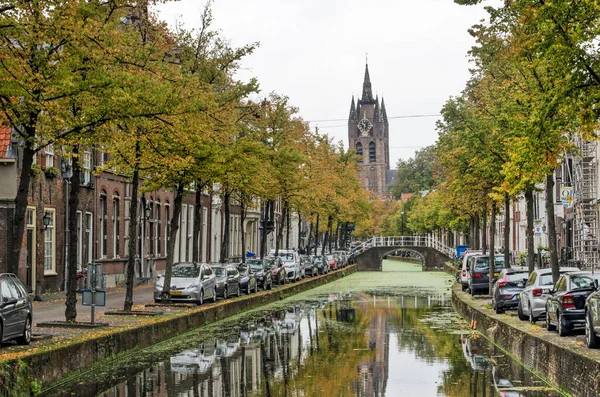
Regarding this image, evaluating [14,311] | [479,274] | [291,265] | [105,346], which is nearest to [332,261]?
[291,265]

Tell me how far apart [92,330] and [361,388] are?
760cm

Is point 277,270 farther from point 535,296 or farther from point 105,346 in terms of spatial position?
point 105,346

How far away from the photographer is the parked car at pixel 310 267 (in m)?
65.1

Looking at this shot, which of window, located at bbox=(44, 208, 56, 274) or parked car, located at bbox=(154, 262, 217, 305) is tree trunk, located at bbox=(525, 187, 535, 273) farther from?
window, located at bbox=(44, 208, 56, 274)

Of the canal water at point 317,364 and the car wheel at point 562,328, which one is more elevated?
the car wheel at point 562,328

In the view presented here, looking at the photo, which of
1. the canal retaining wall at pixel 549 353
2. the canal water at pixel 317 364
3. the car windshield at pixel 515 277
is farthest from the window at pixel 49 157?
the canal retaining wall at pixel 549 353

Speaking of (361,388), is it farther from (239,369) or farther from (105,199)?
(105,199)

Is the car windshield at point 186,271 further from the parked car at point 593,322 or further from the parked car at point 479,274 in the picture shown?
the parked car at point 593,322

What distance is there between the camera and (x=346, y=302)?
140 feet

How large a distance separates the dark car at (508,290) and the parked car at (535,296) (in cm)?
273

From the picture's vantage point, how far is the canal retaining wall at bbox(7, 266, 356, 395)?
49.5 feet

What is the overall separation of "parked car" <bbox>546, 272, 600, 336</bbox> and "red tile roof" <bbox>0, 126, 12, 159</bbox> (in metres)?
19.9

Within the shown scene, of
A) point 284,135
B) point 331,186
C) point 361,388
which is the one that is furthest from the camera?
point 331,186

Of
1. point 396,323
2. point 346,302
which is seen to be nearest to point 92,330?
point 396,323
